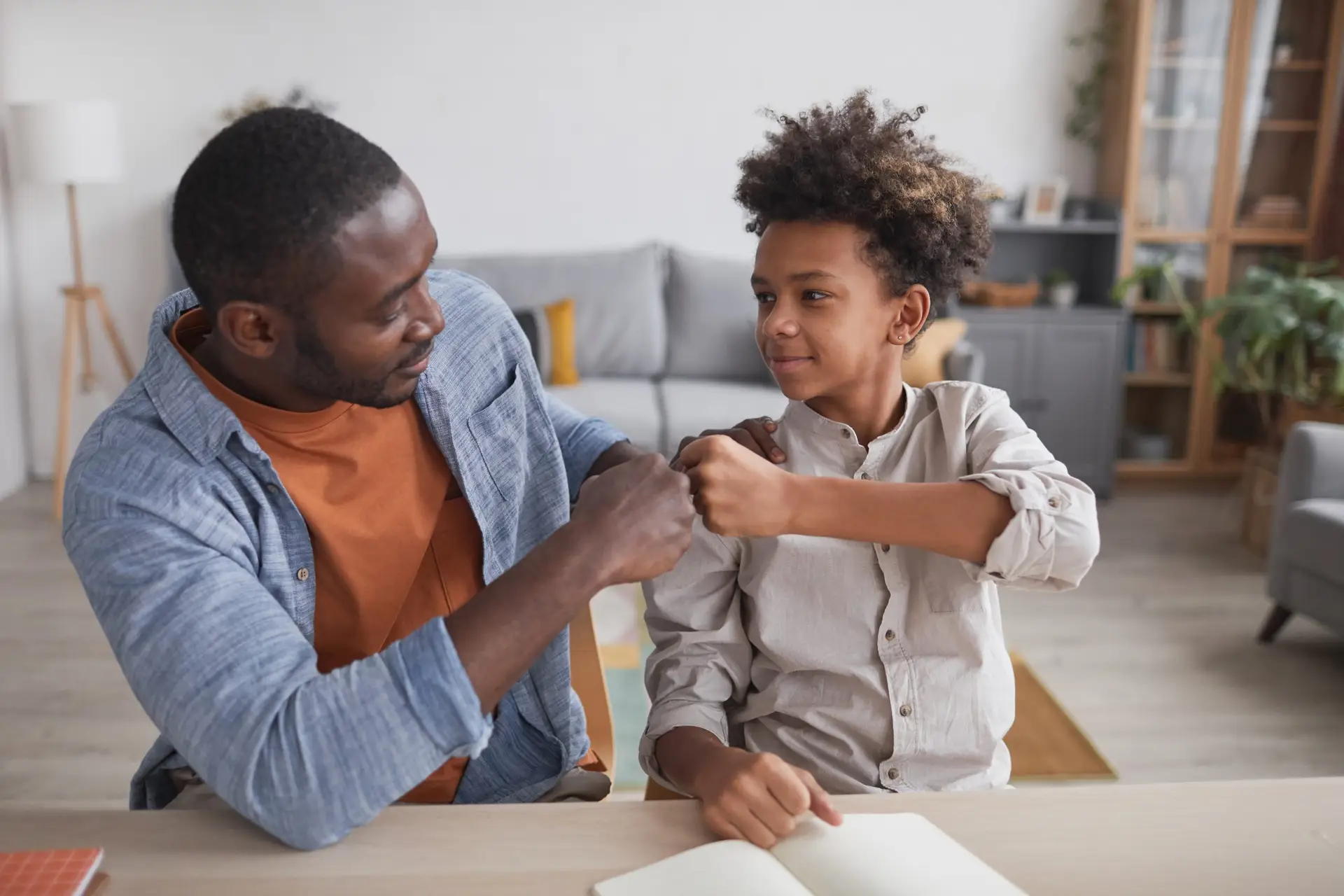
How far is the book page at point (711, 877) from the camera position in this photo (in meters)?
0.76

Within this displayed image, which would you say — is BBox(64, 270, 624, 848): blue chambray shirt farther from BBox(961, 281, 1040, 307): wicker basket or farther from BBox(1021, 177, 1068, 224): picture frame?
BBox(1021, 177, 1068, 224): picture frame

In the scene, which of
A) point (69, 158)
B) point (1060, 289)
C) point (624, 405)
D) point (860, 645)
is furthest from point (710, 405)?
point (860, 645)

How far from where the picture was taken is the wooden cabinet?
14.1 ft

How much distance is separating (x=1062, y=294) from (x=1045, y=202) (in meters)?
0.40

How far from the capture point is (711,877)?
779mm

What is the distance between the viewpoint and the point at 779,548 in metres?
1.15

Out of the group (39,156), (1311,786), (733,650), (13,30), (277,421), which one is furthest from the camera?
(13,30)

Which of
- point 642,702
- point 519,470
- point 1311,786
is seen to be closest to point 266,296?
point 519,470

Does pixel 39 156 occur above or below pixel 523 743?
above

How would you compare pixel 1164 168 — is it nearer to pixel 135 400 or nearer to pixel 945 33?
pixel 945 33

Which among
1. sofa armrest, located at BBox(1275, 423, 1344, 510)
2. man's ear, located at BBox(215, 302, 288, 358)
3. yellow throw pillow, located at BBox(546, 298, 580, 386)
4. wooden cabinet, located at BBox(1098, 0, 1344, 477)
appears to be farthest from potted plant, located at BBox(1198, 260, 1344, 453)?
man's ear, located at BBox(215, 302, 288, 358)

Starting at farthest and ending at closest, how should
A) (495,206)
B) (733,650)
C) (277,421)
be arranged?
(495,206) → (733,650) → (277,421)

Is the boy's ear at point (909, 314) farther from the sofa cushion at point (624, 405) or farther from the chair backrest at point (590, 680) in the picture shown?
the sofa cushion at point (624, 405)

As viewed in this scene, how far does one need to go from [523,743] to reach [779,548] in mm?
358
